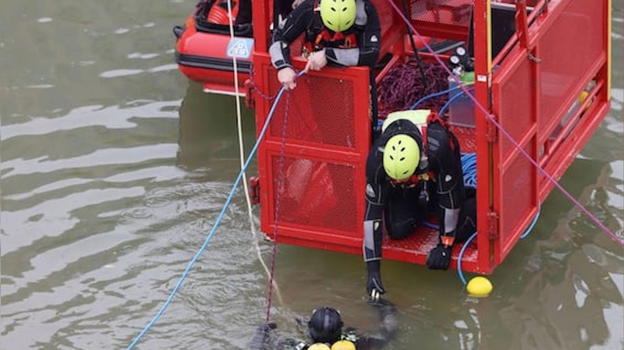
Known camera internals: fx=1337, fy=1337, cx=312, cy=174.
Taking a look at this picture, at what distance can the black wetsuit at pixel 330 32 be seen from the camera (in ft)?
28.7

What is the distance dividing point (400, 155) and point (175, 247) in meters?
2.33

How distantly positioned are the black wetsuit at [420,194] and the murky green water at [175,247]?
55 cm

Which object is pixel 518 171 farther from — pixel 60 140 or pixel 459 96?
pixel 60 140

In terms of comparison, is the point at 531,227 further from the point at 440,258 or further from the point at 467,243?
the point at 440,258

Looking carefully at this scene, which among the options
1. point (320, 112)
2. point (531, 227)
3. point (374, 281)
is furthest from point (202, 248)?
point (531, 227)

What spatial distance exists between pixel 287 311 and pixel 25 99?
4.42m

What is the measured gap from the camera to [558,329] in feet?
29.7

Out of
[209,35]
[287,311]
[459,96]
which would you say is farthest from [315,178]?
[209,35]

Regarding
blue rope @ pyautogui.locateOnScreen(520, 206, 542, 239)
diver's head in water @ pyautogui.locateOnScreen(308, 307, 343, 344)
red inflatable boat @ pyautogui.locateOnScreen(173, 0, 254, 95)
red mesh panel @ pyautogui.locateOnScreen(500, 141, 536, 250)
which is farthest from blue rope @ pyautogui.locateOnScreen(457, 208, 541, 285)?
red inflatable boat @ pyautogui.locateOnScreen(173, 0, 254, 95)

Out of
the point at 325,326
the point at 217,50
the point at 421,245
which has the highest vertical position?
the point at 217,50

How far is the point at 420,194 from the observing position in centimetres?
940

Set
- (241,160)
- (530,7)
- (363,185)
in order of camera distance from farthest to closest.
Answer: (241,160)
(530,7)
(363,185)

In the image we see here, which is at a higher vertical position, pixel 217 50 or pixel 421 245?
pixel 217 50

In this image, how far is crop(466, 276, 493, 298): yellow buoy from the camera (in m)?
9.40
